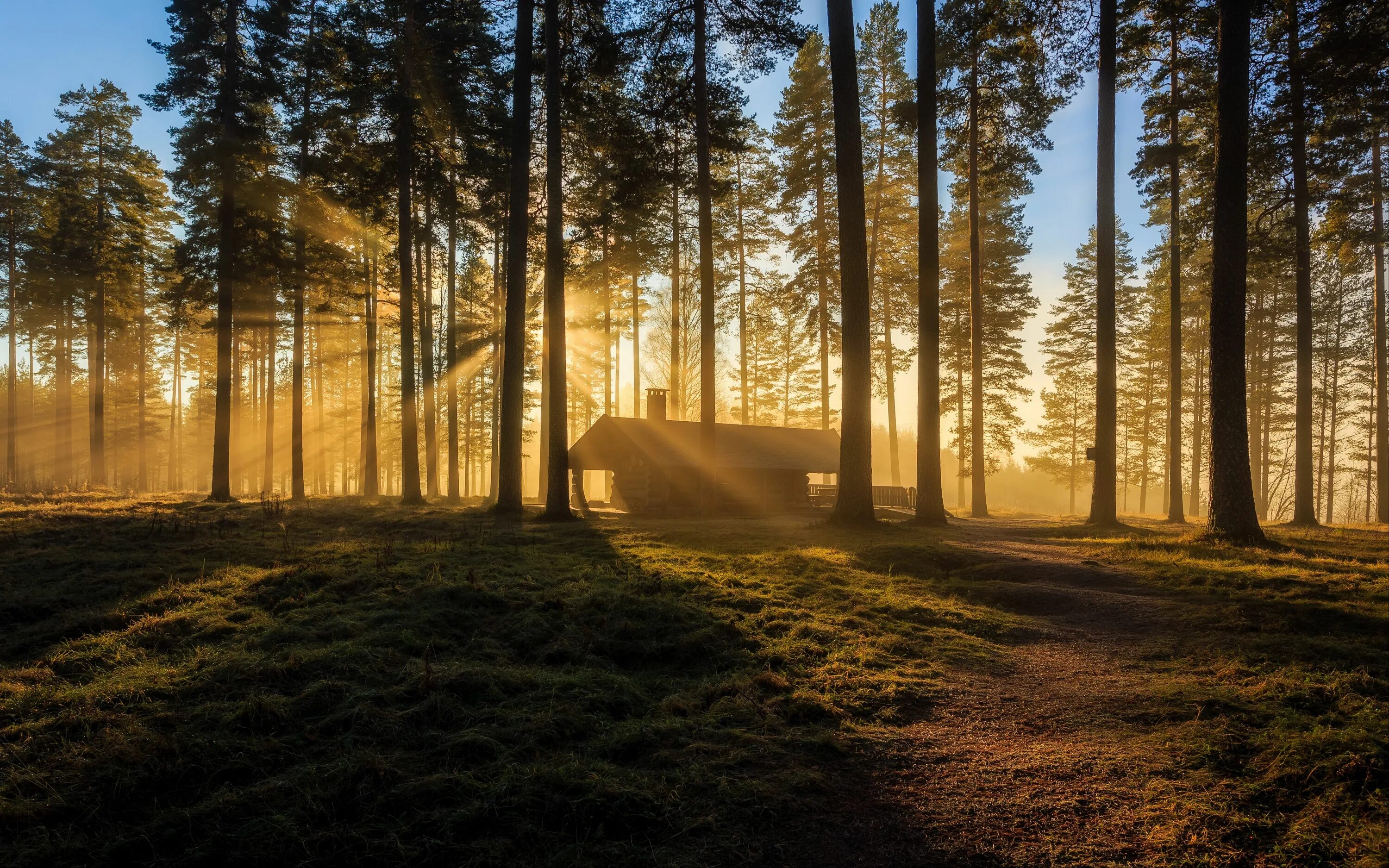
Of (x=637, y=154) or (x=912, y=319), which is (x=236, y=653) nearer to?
(x=637, y=154)

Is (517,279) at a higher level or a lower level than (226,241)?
lower

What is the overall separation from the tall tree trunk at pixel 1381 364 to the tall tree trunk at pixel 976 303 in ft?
43.6

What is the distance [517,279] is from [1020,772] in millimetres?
15670

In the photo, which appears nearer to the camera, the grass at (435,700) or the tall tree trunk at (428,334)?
the grass at (435,700)

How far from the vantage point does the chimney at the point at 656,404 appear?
28.4 meters

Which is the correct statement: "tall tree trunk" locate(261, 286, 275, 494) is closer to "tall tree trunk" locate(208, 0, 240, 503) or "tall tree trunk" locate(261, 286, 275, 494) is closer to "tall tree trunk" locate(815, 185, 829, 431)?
"tall tree trunk" locate(208, 0, 240, 503)

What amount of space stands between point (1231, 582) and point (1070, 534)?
7180mm

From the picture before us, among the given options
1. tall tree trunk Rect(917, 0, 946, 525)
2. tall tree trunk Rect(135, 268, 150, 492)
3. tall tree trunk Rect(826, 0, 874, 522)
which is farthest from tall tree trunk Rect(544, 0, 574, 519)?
tall tree trunk Rect(135, 268, 150, 492)

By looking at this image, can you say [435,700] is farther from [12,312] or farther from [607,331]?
[12,312]

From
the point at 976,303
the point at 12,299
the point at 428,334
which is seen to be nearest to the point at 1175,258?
the point at 976,303

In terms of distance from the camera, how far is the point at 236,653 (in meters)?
5.65

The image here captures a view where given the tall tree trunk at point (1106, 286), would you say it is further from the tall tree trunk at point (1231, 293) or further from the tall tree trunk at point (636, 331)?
the tall tree trunk at point (636, 331)

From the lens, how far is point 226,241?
20.5 meters

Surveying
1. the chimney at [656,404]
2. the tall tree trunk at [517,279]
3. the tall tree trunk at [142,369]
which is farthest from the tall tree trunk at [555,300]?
the tall tree trunk at [142,369]
